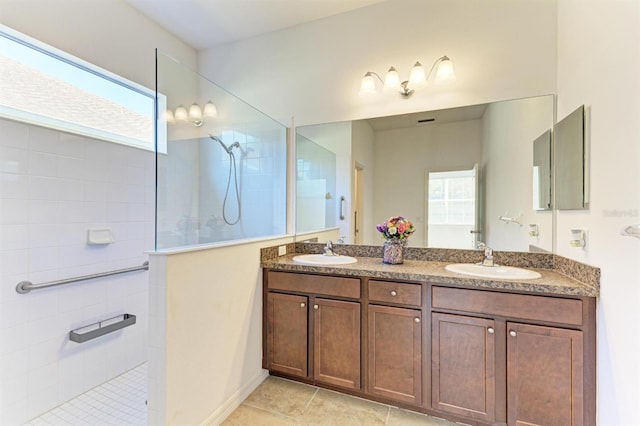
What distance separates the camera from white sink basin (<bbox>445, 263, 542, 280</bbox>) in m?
1.65

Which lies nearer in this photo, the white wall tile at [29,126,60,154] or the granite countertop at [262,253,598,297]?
the granite countertop at [262,253,598,297]

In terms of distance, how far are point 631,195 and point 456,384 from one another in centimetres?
122

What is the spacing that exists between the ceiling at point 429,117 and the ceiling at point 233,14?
3.03 feet

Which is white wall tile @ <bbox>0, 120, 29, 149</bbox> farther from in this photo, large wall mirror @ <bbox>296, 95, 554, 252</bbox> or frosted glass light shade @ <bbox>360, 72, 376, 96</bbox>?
frosted glass light shade @ <bbox>360, 72, 376, 96</bbox>

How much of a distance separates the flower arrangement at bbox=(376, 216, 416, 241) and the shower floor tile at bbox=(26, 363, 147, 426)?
6.41 ft

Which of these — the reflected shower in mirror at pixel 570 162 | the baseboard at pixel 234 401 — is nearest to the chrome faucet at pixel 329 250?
the baseboard at pixel 234 401

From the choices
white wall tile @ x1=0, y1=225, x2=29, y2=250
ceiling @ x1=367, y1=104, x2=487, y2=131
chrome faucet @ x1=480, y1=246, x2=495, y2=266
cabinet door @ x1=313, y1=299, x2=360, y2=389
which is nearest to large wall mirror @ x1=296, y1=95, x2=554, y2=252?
ceiling @ x1=367, y1=104, x2=487, y2=131

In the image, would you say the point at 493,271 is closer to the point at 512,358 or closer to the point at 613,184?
the point at 512,358

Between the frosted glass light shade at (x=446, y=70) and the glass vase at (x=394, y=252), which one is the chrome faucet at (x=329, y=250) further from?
the frosted glass light shade at (x=446, y=70)

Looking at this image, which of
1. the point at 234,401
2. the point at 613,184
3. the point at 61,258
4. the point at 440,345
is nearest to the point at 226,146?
the point at 61,258

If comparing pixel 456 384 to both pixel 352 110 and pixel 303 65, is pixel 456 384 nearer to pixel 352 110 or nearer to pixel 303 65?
pixel 352 110

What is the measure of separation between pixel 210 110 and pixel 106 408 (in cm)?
219

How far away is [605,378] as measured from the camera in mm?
1271

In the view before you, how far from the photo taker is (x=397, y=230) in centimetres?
202
